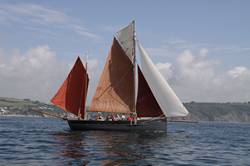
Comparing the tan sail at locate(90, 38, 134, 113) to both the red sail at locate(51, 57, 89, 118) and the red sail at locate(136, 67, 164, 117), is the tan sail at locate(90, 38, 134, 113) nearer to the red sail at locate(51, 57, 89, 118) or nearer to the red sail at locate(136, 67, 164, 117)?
the red sail at locate(136, 67, 164, 117)

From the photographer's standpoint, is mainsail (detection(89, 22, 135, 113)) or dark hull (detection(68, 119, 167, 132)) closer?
dark hull (detection(68, 119, 167, 132))

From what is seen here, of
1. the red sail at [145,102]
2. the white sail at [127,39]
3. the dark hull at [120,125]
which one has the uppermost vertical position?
the white sail at [127,39]

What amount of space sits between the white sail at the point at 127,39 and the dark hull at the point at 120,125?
11.2 meters

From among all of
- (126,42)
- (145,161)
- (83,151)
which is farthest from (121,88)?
(145,161)

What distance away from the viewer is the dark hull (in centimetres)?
7044

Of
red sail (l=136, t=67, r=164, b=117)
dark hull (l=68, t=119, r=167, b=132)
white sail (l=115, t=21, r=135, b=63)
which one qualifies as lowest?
dark hull (l=68, t=119, r=167, b=132)

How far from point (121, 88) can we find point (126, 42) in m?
8.01

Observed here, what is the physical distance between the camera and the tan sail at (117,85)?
236 feet

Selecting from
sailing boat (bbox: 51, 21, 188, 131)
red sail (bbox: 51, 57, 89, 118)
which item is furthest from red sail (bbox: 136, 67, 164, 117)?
red sail (bbox: 51, 57, 89, 118)

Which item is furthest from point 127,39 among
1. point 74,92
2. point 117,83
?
point 74,92

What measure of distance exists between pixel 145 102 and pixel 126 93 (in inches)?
148

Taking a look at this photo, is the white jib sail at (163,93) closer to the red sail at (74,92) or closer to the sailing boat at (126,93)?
the sailing boat at (126,93)

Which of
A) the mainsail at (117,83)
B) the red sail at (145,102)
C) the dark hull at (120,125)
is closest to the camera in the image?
the red sail at (145,102)

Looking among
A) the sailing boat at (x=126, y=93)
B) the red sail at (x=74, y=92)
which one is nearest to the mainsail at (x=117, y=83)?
the sailing boat at (x=126, y=93)
